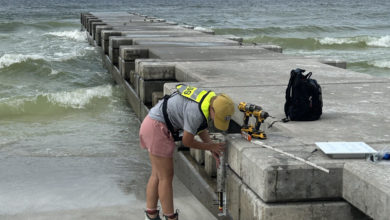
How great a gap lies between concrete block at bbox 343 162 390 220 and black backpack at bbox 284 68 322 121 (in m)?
1.33

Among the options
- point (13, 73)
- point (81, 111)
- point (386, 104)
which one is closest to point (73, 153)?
point (81, 111)

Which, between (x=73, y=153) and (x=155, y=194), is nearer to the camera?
(x=155, y=194)

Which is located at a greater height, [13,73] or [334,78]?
[334,78]

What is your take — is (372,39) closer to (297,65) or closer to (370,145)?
(297,65)

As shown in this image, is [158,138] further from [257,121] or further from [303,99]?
[303,99]

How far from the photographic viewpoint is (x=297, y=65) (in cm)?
874

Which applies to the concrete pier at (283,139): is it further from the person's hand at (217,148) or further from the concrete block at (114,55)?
the concrete block at (114,55)

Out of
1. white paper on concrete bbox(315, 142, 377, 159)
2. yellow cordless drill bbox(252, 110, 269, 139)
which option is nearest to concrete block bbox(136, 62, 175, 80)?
yellow cordless drill bbox(252, 110, 269, 139)

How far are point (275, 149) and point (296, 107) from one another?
1.07 meters

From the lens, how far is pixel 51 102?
10.8 meters

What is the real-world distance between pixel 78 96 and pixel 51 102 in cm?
66

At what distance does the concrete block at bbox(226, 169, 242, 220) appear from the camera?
160 inches

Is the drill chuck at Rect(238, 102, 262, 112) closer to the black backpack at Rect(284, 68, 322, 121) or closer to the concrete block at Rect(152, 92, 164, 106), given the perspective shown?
the black backpack at Rect(284, 68, 322, 121)

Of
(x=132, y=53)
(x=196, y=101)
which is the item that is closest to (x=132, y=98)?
(x=132, y=53)
